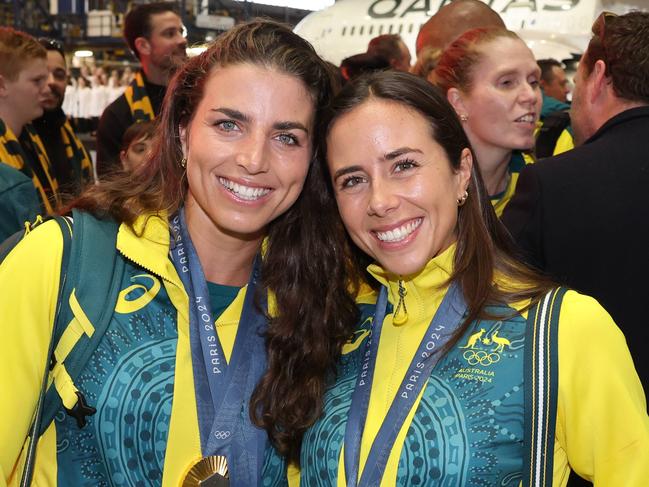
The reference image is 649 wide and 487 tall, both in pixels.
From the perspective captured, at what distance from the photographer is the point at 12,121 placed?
4.68 m

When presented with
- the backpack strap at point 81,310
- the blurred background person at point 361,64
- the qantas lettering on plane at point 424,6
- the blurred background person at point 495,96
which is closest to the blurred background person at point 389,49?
the blurred background person at point 361,64

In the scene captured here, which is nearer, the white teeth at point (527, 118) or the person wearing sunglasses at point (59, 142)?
the white teeth at point (527, 118)

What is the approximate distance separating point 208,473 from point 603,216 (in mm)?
1404

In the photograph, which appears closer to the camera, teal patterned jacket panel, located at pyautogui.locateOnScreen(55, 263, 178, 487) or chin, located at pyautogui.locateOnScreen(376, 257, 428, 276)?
teal patterned jacket panel, located at pyautogui.locateOnScreen(55, 263, 178, 487)

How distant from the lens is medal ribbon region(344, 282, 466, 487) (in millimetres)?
2010

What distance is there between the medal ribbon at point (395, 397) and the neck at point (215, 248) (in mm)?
494

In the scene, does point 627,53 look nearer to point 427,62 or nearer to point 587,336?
point 587,336

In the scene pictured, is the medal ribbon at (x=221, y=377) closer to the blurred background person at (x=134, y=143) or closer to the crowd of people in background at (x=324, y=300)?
the crowd of people in background at (x=324, y=300)

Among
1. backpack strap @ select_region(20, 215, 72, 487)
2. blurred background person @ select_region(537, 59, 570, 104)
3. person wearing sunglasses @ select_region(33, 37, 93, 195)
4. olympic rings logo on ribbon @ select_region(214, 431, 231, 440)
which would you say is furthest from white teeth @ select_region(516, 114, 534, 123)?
blurred background person @ select_region(537, 59, 570, 104)

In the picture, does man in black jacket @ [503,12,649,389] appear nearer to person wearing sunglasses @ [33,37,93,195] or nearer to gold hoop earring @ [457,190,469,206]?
gold hoop earring @ [457,190,469,206]

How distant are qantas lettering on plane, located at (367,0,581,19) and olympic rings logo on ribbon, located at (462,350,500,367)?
1758cm

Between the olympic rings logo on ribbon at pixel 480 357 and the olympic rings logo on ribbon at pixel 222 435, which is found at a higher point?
the olympic rings logo on ribbon at pixel 480 357

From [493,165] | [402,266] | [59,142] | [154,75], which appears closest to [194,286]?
[402,266]

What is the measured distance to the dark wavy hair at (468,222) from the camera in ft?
6.91
